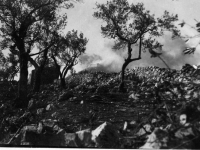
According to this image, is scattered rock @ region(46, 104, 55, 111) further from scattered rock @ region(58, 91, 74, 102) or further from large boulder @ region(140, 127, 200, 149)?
large boulder @ region(140, 127, 200, 149)

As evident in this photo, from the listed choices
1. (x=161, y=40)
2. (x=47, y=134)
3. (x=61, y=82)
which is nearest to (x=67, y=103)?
(x=61, y=82)

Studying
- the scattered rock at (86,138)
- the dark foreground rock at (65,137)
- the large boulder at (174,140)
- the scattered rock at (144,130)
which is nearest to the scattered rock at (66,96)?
the dark foreground rock at (65,137)

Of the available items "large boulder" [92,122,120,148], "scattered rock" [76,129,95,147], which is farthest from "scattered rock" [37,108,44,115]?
"large boulder" [92,122,120,148]

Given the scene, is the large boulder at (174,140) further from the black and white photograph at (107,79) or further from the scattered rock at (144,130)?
the scattered rock at (144,130)

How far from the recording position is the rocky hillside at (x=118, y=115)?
2.21m

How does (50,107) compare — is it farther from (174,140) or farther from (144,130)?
(174,140)

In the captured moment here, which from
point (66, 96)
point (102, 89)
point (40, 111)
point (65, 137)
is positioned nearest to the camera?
point (65, 137)

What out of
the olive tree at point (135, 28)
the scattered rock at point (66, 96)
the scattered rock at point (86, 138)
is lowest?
the scattered rock at point (86, 138)

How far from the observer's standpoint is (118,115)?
3.38 meters

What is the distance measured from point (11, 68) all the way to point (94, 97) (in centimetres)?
241

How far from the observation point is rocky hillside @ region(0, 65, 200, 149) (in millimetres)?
2205

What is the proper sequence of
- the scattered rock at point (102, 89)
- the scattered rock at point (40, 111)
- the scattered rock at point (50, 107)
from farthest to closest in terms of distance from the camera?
the scattered rock at point (102, 89), the scattered rock at point (50, 107), the scattered rock at point (40, 111)

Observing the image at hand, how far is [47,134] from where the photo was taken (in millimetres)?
3035

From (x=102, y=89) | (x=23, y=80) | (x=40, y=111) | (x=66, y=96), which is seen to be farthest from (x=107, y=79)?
(x=23, y=80)
